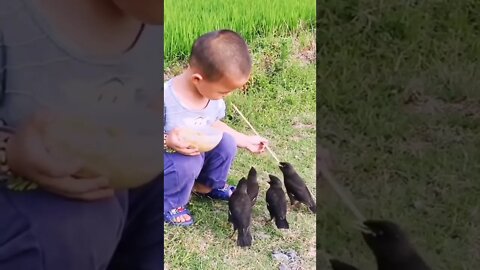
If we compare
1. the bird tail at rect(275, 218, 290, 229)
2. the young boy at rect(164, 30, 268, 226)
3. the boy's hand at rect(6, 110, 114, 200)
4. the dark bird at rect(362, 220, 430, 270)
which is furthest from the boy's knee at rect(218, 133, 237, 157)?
the dark bird at rect(362, 220, 430, 270)

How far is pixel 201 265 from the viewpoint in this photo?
177 cm

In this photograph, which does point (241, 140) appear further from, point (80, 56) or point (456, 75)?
point (456, 75)

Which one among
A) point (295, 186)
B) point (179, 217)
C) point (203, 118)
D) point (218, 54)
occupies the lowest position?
point (179, 217)

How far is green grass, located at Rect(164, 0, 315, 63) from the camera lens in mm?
1680

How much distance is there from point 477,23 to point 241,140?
1.07 meters

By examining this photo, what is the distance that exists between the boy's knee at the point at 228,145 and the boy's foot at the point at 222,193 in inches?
3.4

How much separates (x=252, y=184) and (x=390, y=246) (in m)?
0.41

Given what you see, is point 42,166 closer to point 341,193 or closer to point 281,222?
point 281,222

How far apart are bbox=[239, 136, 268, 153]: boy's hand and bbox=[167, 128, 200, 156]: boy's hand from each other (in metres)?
0.13

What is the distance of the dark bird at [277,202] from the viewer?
1723 millimetres

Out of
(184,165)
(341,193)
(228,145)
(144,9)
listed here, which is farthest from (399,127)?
(144,9)

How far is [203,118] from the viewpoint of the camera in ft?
5.61

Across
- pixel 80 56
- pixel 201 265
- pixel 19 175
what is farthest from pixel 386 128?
pixel 19 175

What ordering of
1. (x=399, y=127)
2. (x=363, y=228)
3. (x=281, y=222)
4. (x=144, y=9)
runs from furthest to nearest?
(x=399, y=127) < (x=363, y=228) < (x=281, y=222) < (x=144, y=9)
